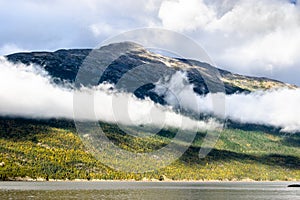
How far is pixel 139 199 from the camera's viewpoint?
154 metres

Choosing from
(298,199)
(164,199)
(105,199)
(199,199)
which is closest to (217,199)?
(199,199)

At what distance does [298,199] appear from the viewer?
169250 millimetres

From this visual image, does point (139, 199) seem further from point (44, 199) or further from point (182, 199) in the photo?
point (44, 199)

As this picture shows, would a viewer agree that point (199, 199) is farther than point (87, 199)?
Yes

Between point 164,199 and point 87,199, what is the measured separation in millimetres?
27188

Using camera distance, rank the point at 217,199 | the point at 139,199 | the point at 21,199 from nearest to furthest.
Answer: the point at 21,199, the point at 139,199, the point at 217,199

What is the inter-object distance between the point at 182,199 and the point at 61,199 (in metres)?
42.2

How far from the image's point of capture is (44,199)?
479 ft

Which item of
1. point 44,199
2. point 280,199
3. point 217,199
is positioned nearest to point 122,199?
point 44,199

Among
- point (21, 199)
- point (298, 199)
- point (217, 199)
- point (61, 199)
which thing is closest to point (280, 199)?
point (298, 199)

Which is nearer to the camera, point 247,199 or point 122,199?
point 122,199

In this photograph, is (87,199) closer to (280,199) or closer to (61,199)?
(61,199)

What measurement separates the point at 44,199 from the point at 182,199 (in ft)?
156

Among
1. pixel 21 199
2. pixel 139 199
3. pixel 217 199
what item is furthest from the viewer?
pixel 217 199
